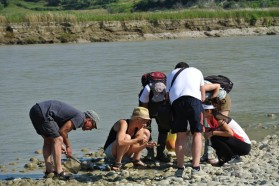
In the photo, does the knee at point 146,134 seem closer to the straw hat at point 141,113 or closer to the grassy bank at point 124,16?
the straw hat at point 141,113

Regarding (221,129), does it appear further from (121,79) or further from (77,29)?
(77,29)

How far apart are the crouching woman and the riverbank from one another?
1324 inches

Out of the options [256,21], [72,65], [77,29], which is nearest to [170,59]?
[72,65]

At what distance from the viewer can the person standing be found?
751cm

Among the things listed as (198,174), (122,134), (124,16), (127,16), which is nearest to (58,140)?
(122,134)

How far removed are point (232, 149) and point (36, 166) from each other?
8.81 ft

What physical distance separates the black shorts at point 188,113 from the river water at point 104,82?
262cm

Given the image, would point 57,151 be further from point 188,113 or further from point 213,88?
point 213,88

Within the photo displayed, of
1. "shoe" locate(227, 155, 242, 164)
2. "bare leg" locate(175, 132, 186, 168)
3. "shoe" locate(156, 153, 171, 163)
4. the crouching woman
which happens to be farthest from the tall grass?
"bare leg" locate(175, 132, 186, 168)

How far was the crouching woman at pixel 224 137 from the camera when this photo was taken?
27.3 feet

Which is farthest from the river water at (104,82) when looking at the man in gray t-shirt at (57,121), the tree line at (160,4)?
the tree line at (160,4)

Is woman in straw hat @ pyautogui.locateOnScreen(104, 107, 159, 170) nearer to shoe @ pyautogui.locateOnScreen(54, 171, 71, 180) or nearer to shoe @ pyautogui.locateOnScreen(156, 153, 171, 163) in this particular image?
shoe @ pyautogui.locateOnScreen(156, 153, 171, 163)

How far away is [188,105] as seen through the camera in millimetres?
7480

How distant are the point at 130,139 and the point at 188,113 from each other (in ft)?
3.68
